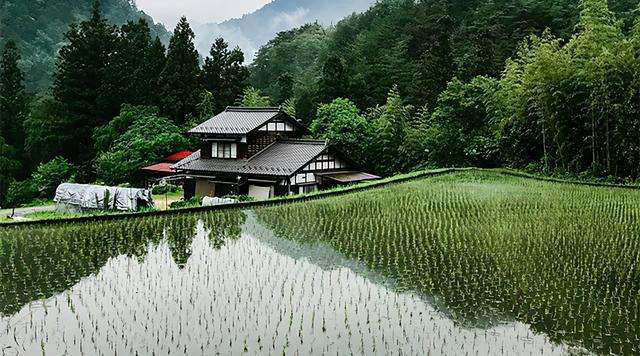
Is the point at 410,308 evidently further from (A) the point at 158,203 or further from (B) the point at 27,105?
(B) the point at 27,105

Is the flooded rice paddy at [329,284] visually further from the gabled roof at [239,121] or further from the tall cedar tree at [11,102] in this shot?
the tall cedar tree at [11,102]

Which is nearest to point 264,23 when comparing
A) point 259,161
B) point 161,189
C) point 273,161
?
point 161,189

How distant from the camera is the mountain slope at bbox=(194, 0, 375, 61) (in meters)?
147

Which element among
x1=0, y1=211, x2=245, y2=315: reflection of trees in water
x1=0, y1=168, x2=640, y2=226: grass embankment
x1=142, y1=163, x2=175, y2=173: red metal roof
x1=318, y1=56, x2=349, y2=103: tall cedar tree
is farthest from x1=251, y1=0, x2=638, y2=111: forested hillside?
x1=0, y1=211, x2=245, y2=315: reflection of trees in water

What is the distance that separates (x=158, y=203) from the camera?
67.6ft

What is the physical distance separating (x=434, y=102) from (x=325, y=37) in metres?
36.3

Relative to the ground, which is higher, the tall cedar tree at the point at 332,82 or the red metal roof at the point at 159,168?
the tall cedar tree at the point at 332,82

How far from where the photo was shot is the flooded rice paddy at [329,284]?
18.4ft

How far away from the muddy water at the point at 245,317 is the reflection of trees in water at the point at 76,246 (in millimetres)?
321

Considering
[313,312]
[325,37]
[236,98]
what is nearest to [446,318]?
[313,312]

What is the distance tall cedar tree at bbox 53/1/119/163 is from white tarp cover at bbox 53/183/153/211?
13.7 metres

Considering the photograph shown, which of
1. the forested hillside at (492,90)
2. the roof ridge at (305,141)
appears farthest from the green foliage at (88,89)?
the roof ridge at (305,141)

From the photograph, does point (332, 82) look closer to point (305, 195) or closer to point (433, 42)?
point (433, 42)

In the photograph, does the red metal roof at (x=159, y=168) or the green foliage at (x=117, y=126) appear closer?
the red metal roof at (x=159, y=168)
